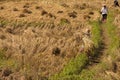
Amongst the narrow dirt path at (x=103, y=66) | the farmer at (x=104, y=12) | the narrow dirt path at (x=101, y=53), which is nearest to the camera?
the narrow dirt path at (x=103, y=66)

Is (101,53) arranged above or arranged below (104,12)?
below

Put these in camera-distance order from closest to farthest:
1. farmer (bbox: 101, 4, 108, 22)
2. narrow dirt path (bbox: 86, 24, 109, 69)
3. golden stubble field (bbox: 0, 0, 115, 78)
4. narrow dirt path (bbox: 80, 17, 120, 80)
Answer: narrow dirt path (bbox: 80, 17, 120, 80)
golden stubble field (bbox: 0, 0, 115, 78)
narrow dirt path (bbox: 86, 24, 109, 69)
farmer (bbox: 101, 4, 108, 22)

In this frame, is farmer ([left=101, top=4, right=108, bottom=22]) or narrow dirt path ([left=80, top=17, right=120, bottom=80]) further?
farmer ([left=101, top=4, right=108, bottom=22])

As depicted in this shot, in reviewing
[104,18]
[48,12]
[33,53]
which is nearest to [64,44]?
[33,53]

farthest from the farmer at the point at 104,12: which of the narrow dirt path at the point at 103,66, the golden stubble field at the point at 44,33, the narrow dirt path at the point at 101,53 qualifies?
the narrow dirt path at the point at 103,66

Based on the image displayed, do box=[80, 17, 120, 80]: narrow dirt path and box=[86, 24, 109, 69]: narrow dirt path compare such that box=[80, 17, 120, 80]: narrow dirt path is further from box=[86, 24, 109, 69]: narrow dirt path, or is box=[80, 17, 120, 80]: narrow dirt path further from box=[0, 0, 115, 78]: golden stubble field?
box=[0, 0, 115, 78]: golden stubble field

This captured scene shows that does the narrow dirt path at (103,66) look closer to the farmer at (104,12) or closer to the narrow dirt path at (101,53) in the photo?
the narrow dirt path at (101,53)

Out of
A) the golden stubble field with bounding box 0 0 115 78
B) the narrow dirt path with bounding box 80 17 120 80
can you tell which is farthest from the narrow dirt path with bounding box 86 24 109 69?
the golden stubble field with bounding box 0 0 115 78

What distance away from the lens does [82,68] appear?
65.6 ft

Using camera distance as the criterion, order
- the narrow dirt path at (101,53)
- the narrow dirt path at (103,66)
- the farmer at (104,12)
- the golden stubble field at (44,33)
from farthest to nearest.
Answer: the farmer at (104,12) < the narrow dirt path at (101,53) < the golden stubble field at (44,33) < the narrow dirt path at (103,66)

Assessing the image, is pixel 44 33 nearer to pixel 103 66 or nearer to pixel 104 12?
pixel 103 66

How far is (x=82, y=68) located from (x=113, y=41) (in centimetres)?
599

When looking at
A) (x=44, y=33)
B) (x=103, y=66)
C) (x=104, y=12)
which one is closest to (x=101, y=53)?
(x=103, y=66)

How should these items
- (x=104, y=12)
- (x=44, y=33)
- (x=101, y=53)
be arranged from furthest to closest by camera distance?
(x=104, y=12) < (x=44, y=33) < (x=101, y=53)
